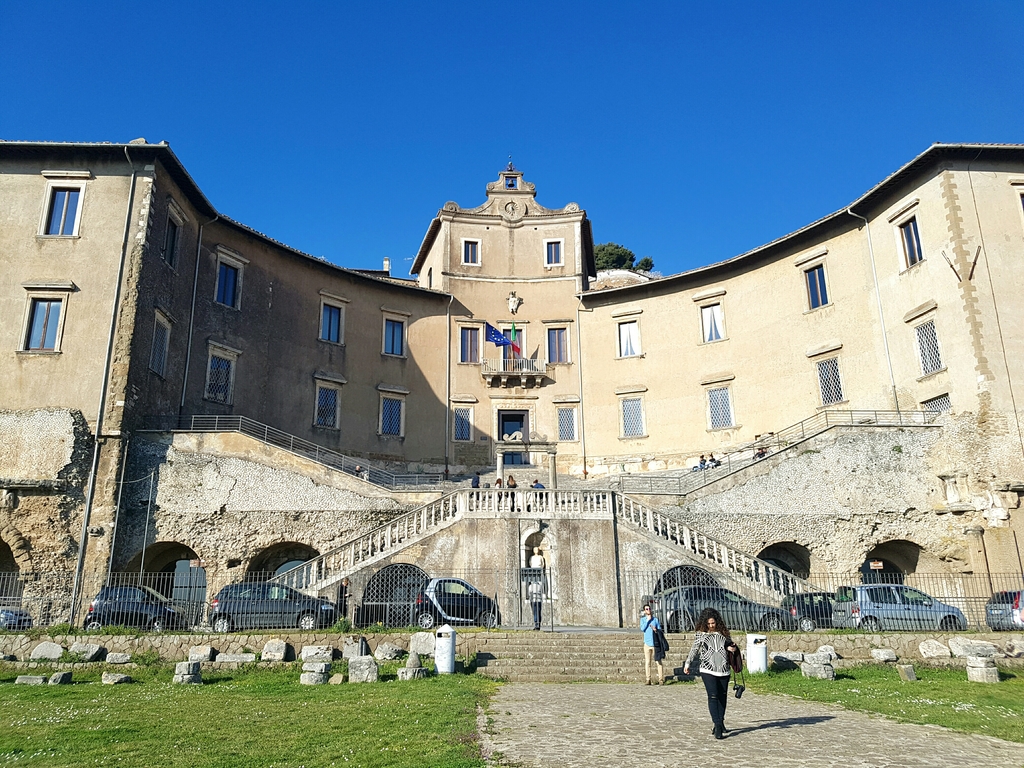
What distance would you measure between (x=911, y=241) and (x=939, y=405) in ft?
21.5

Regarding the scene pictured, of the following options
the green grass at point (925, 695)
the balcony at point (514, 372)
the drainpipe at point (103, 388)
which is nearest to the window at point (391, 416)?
the balcony at point (514, 372)

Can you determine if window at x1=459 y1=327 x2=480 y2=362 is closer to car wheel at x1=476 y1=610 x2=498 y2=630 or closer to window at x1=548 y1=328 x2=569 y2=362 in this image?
window at x1=548 y1=328 x2=569 y2=362

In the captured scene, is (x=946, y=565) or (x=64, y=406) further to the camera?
(x=946, y=565)

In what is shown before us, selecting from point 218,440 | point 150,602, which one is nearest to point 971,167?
point 218,440

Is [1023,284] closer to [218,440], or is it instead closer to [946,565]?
[946,565]

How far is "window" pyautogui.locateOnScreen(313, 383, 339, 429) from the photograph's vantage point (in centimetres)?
3416

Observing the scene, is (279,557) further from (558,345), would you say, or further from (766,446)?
(766,446)

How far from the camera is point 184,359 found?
95.3 ft

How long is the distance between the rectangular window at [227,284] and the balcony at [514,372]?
12201mm

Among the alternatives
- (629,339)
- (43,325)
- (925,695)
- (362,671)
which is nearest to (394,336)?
(629,339)

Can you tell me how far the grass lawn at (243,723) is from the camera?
862 cm

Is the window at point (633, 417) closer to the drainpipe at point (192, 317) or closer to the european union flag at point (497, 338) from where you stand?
the european union flag at point (497, 338)

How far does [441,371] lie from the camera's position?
38.1 metres

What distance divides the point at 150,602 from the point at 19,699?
634 centimetres
